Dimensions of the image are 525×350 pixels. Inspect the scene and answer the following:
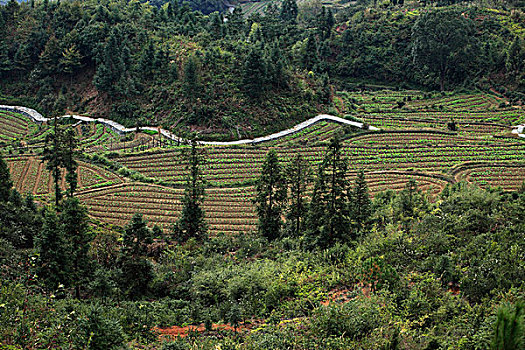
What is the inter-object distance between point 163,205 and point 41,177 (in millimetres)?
16661

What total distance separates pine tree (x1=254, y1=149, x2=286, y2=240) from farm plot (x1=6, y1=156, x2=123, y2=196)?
22.1m

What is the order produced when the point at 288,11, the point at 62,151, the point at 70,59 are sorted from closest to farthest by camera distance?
the point at 62,151 < the point at 70,59 < the point at 288,11

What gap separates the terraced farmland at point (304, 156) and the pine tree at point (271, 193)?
6.50m

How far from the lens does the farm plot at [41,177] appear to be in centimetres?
5081

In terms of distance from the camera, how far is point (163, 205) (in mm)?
48062

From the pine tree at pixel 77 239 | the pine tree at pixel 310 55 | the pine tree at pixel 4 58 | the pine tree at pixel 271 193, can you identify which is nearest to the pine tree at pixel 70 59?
the pine tree at pixel 4 58

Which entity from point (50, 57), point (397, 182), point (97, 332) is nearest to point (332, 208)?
point (97, 332)

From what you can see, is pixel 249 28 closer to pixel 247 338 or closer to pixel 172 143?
pixel 172 143

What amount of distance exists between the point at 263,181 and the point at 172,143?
28987 mm

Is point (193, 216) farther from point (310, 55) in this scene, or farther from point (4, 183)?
point (310, 55)

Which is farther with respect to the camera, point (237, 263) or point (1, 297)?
point (237, 263)

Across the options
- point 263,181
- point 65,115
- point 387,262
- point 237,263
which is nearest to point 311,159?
point 263,181

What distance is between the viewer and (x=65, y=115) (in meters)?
75.9

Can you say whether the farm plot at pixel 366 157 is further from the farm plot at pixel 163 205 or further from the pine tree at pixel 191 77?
the pine tree at pixel 191 77
